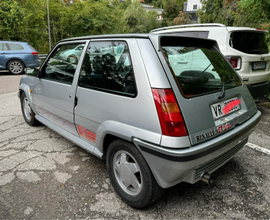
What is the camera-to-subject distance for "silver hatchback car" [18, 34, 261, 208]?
183cm

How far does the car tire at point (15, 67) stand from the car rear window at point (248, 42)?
1073 cm

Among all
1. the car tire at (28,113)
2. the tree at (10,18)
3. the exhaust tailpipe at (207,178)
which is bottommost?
the car tire at (28,113)

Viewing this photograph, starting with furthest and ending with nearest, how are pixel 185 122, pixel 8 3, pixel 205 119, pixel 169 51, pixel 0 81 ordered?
pixel 8 3
pixel 0 81
pixel 169 51
pixel 205 119
pixel 185 122

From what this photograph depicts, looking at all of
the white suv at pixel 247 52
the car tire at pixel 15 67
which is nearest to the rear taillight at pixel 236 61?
the white suv at pixel 247 52

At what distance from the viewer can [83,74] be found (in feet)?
8.55

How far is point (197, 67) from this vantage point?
2.30 metres

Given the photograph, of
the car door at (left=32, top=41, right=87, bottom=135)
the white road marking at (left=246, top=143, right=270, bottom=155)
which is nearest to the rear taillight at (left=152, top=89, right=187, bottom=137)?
the car door at (left=32, top=41, right=87, bottom=135)

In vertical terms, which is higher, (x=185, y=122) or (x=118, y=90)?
(x=118, y=90)

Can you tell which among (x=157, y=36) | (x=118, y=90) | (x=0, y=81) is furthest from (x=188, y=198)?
(x=0, y=81)

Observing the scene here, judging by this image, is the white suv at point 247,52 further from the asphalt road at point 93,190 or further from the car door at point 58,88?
the car door at point 58,88

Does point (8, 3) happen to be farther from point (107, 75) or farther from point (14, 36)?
point (107, 75)

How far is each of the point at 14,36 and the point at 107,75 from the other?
1941 cm

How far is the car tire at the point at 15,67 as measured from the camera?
11391 millimetres

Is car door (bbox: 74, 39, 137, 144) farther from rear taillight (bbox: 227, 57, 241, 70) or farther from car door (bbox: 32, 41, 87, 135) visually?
rear taillight (bbox: 227, 57, 241, 70)
